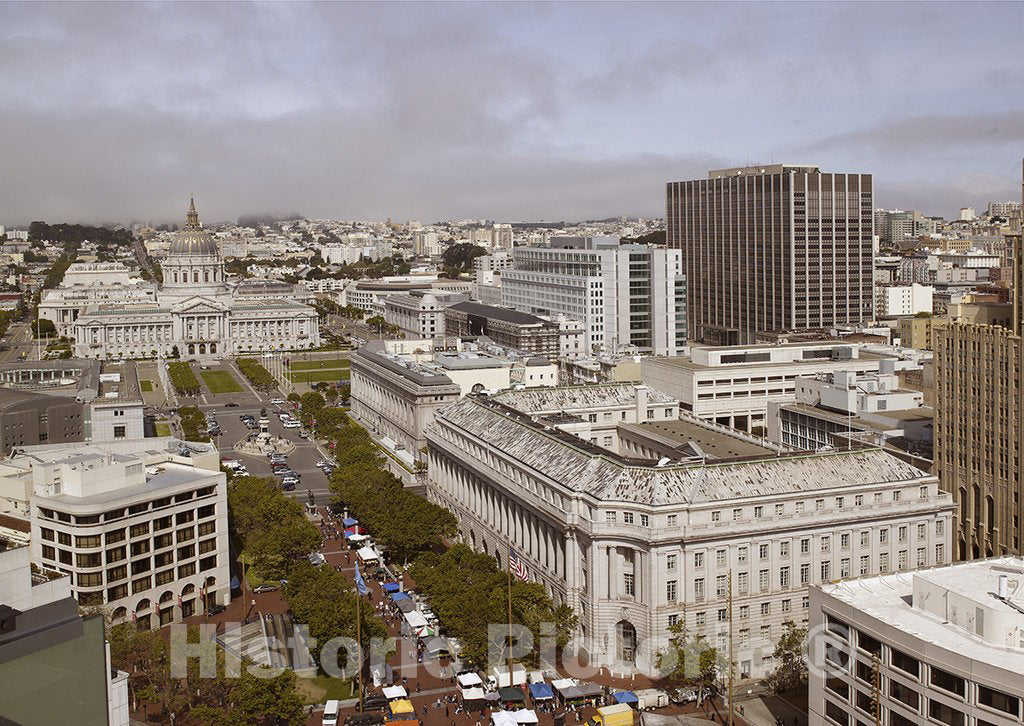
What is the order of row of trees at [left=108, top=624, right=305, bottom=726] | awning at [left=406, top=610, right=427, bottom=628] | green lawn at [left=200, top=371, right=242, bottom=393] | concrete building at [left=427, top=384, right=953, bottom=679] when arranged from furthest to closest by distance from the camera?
green lawn at [left=200, top=371, right=242, bottom=393], awning at [left=406, top=610, right=427, bottom=628], concrete building at [left=427, top=384, right=953, bottom=679], row of trees at [left=108, top=624, right=305, bottom=726]

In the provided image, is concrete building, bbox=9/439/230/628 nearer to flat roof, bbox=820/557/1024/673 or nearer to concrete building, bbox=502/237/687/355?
flat roof, bbox=820/557/1024/673

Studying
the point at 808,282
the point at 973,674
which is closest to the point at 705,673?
the point at 973,674

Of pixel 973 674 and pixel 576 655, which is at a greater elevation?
pixel 973 674

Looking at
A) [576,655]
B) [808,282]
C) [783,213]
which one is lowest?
[576,655]

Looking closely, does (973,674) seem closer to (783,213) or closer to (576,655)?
(576,655)

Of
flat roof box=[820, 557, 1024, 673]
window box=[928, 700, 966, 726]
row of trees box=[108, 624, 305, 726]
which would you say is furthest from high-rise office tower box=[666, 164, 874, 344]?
window box=[928, 700, 966, 726]

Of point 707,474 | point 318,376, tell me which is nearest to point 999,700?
point 707,474

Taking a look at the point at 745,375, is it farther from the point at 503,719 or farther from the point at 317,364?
the point at 317,364
